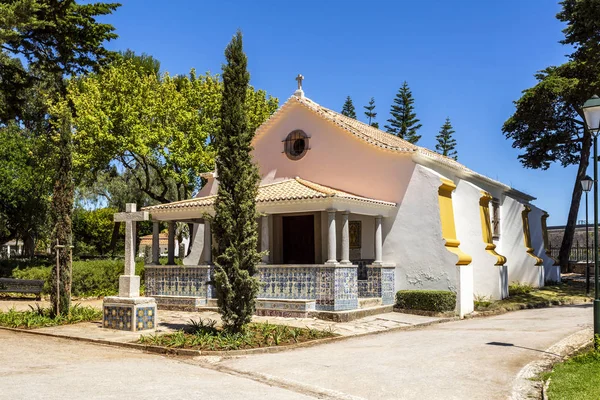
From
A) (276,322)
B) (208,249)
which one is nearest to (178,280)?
(208,249)


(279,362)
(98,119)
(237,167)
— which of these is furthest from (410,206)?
(98,119)

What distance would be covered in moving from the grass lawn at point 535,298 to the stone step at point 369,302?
3.00 meters

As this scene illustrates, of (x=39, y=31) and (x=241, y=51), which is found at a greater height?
(x=39, y=31)

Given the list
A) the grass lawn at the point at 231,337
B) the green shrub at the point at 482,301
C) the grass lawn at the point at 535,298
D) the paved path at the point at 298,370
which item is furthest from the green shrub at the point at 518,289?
the grass lawn at the point at 231,337

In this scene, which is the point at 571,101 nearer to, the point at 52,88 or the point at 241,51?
the point at 241,51

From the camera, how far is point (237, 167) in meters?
11.1

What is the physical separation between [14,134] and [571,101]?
28.9 m

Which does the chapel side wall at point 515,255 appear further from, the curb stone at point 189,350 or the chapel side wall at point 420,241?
the curb stone at point 189,350

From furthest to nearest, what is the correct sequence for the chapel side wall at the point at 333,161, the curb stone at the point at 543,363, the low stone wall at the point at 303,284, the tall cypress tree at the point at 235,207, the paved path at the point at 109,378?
the chapel side wall at the point at 333,161 < the low stone wall at the point at 303,284 < the tall cypress tree at the point at 235,207 < the curb stone at the point at 543,363 < the paved path at the point at 109,378

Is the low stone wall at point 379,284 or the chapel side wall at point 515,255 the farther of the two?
the chapel side wall at point 515,255

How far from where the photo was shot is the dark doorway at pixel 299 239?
59.9ft

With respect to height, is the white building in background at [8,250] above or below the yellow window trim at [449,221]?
below

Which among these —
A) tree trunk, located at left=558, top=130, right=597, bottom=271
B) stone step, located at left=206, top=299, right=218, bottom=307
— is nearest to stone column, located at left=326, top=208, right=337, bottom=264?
stone step, located at left=206, top=299, right=218, bottom=307

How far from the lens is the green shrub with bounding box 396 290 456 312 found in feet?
51.3
